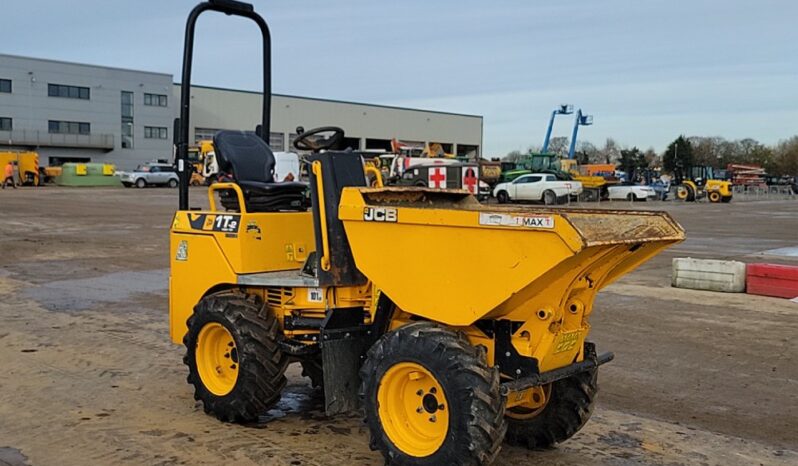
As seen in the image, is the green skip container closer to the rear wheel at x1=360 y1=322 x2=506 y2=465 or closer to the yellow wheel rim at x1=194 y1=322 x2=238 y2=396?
the yellow wheel rim at x1=194 y1=322 x2=238 y2=396

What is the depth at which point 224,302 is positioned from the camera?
498 cm

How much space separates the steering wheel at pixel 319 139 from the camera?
486cm

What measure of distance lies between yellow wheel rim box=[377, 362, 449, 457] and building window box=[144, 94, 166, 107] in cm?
6827

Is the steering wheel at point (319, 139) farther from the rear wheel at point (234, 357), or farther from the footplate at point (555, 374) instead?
the footplate at point (555, 374)

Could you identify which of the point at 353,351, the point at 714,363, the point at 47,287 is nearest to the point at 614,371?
the point at 714,363

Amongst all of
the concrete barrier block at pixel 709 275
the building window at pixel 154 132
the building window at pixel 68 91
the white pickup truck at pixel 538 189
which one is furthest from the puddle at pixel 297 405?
the building window at pixel 154 132

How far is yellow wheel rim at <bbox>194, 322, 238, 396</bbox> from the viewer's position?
5141 mm

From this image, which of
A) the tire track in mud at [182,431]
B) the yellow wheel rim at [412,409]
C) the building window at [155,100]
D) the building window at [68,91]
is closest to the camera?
the yellow wheel rim at [412,409]

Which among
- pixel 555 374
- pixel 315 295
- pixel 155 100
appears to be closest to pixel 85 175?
pixel 155 100

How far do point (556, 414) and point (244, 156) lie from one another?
2693mm

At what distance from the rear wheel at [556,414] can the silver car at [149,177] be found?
47.1 meters

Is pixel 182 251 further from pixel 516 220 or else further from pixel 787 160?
pixel 787 160

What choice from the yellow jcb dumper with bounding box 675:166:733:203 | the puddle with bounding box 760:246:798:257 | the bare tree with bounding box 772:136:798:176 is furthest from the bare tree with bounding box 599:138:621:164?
the puddle with bounding box 760:246:798:257

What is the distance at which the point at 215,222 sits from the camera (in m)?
5.16
